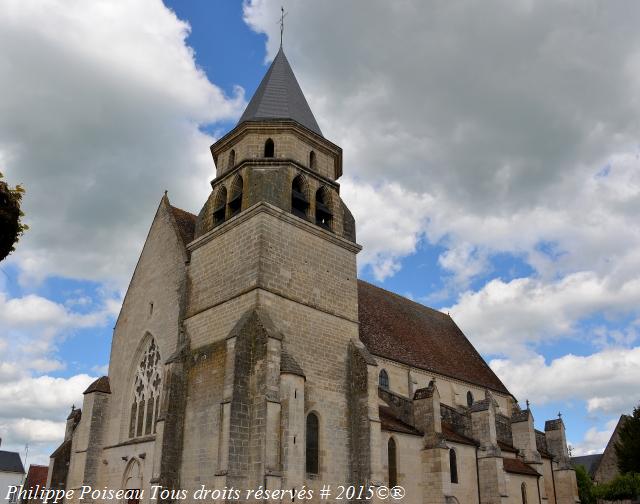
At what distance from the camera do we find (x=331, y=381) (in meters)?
18.5

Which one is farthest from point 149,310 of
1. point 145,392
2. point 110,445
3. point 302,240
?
point 302,240

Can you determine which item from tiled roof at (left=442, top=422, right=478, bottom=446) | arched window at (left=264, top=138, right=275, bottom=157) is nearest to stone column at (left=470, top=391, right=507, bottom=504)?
tiled roof at (left=442, top=422, right=478, bottom=446)

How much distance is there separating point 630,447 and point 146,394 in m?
30.2

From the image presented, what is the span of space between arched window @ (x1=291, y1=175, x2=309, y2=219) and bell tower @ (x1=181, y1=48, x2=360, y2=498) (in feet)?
0.13

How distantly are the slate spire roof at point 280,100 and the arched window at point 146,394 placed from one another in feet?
30.5

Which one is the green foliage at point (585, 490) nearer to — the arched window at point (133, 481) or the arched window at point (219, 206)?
the arched window at point (133, 481)

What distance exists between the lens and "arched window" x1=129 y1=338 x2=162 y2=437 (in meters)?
20.2

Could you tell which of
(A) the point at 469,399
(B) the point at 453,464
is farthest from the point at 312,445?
(A) the point at 469,399

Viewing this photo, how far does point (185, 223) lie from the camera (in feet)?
75.0

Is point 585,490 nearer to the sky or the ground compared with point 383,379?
nearer to the ground

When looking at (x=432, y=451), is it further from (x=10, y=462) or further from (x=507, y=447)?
(x=10, y=462)

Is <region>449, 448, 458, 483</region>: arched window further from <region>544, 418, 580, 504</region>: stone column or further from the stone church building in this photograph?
<region>544, 418, 580, 504</region>: stone column

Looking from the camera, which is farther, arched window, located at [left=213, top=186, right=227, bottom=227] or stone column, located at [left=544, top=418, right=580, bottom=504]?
stone column, located at [left=544, top=418, right=580, bottom=504]

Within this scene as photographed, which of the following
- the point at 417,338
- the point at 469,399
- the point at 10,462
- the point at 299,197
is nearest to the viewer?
the point at 299,197
